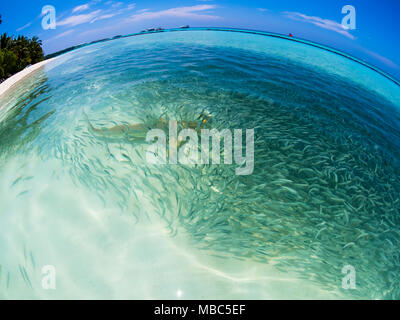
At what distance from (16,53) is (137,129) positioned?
916 inches

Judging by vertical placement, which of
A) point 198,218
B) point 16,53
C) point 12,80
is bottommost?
point 198,218

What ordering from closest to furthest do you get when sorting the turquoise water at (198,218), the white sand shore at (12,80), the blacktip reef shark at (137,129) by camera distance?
the turquoise water at (198,218) → the blacktip reef shark at (137,129) → the white sand shore at (12,80)

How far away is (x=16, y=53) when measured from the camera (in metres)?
18.2

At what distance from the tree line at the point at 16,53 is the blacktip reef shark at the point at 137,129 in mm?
14983

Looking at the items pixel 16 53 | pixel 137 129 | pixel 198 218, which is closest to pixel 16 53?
pixel 16 53

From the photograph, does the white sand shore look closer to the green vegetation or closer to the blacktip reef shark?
the green vegetation

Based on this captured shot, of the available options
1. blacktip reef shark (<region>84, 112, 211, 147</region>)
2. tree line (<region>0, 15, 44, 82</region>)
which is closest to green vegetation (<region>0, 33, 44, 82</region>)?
tree line (<region>0, 15, 44, 82</region>)

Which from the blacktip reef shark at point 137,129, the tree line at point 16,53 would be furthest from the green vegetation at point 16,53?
the blacktip reef shark at point 137,129

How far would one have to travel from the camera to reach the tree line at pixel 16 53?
1419cm

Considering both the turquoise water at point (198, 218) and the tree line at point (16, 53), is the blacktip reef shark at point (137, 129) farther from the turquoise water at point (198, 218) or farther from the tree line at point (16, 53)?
the tree line at point (16, 53)

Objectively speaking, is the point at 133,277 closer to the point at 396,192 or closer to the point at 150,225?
the point at 150,225

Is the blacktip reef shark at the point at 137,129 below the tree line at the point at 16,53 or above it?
below

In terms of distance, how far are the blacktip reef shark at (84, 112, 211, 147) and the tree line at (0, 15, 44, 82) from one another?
14983 millimetres

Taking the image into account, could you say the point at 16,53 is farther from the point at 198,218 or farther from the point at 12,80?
the point at 198,218
